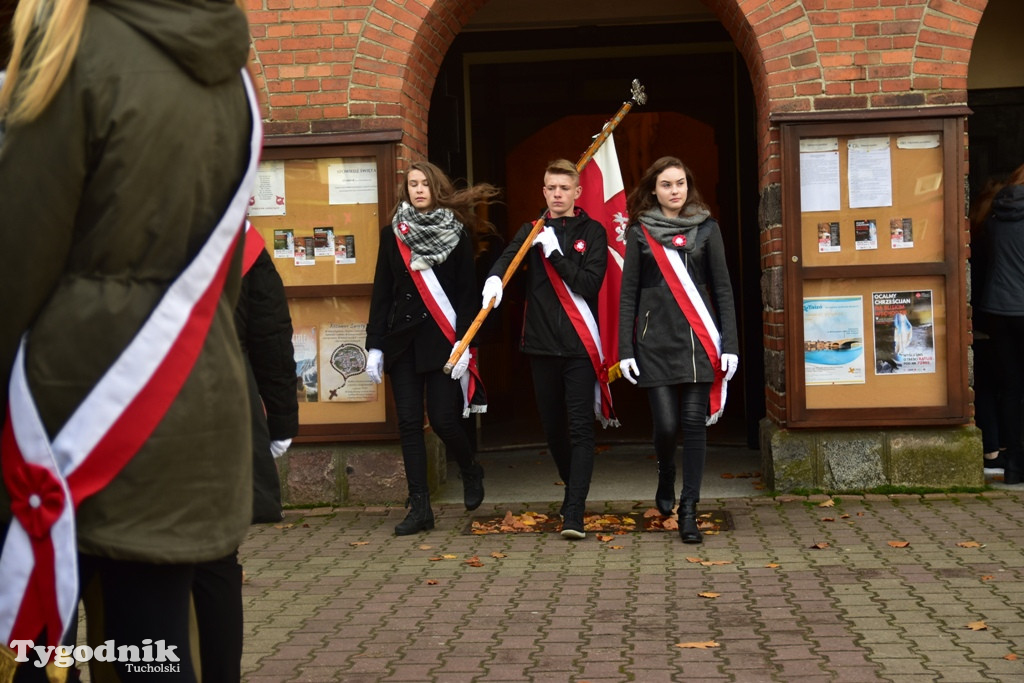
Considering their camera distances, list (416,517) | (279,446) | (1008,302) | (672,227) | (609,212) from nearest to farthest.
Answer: (279,446) → (672,227) → (416,517) → (609,212) → (1008,302)

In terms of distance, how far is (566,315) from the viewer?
22.7ft

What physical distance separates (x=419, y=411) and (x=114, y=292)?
16.5 feet

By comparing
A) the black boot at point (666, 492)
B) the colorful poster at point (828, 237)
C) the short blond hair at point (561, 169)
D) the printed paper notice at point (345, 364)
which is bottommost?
the black boot at point (666, 492)

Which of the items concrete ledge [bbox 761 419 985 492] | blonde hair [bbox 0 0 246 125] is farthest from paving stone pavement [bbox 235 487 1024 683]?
blonde hair [bbox 0 0 246 125]

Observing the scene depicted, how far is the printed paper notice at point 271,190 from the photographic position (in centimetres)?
816

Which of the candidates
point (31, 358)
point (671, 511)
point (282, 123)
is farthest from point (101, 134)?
point (282, 123)

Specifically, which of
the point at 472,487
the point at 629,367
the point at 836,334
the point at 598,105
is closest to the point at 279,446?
the point at 629,367

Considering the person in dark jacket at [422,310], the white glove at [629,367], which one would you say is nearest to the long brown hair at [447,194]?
the person in dark jacket at [422,310]

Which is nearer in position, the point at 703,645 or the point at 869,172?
the point at 703,645

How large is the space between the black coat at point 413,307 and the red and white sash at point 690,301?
1.07m

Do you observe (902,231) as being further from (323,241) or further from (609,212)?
(323,241)

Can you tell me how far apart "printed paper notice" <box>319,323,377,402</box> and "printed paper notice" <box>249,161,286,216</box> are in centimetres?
81

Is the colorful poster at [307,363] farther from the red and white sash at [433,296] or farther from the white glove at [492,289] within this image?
the white glove at [492,289]

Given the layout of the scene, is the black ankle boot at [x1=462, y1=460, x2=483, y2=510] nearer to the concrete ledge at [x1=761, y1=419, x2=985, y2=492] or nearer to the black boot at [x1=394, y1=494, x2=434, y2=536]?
the black boot at [x1=394, y1=494, x2=434, y2=536]
